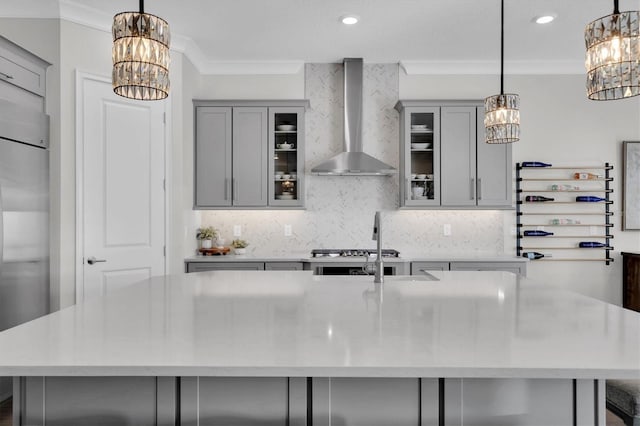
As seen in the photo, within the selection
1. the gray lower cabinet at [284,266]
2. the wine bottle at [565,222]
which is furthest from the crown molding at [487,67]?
the gray lower cabinet at [284,266]

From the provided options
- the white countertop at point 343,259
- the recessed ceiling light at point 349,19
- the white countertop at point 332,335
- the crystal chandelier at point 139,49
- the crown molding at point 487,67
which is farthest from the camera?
the crown molding at point 487,67

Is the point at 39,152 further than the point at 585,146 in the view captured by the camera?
No

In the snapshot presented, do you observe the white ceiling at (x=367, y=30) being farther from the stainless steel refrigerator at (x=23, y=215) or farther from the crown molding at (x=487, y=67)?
the stainless steel refrigerator at (x=23, y=215)

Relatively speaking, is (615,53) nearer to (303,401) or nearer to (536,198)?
(303,401)

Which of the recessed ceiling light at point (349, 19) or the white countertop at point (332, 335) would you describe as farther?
the recessed ceiling light at point (349, 19)

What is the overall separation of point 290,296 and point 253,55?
10.4 ft

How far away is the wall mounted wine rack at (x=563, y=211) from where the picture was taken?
4441mm

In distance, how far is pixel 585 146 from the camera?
4.52 meters

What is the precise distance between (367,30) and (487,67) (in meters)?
1.51

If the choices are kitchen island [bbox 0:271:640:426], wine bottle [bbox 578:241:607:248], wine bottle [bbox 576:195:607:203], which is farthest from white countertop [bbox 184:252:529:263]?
kitchen island [bbox 0:271:640:426]

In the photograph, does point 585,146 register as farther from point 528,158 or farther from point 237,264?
point 237,264

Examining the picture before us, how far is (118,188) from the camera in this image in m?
3.45

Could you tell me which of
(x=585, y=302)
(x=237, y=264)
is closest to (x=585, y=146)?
(x=585, y=302)

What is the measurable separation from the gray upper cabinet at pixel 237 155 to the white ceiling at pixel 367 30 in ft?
1.77
